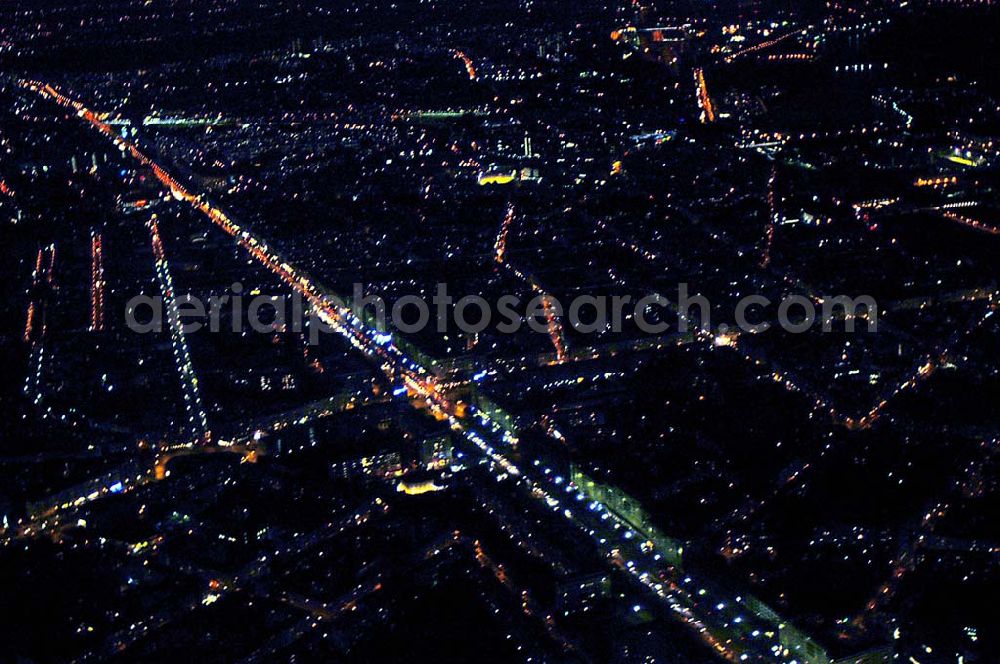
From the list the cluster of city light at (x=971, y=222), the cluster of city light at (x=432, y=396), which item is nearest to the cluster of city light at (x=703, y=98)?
the cluster of city light at (x=971, y=222)

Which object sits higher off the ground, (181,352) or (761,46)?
(761,46)

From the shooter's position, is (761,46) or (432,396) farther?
(761,46)

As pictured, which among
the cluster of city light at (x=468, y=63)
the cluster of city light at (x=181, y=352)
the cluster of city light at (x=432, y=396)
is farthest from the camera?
the cluster of city light at (x=468, y=63)

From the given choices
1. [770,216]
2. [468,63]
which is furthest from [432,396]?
[468,63]

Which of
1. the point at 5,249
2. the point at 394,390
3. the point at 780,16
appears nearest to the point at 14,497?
the point at 394,390

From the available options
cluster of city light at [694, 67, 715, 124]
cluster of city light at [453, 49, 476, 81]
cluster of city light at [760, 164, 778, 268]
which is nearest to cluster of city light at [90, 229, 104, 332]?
cluster of city light at [760, 164, 778, 268]

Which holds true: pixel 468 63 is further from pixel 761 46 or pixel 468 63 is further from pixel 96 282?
pixel 96 282

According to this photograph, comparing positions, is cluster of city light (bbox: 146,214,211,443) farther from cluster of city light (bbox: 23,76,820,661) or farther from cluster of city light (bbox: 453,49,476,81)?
cluster of city light (bbox: 453,49,476,81)

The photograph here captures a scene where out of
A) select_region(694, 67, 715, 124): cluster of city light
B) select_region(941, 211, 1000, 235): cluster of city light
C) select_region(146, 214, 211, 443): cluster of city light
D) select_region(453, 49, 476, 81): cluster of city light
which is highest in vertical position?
select_region(453, 49, 476, 81): cluster of city light

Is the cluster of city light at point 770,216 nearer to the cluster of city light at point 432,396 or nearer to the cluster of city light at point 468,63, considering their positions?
the cluster of city light at point 432,396

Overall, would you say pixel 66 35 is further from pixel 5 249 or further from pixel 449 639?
pixel 449 639

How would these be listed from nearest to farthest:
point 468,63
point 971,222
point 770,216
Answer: point 971,222 → point 770,216 → point 468,63
